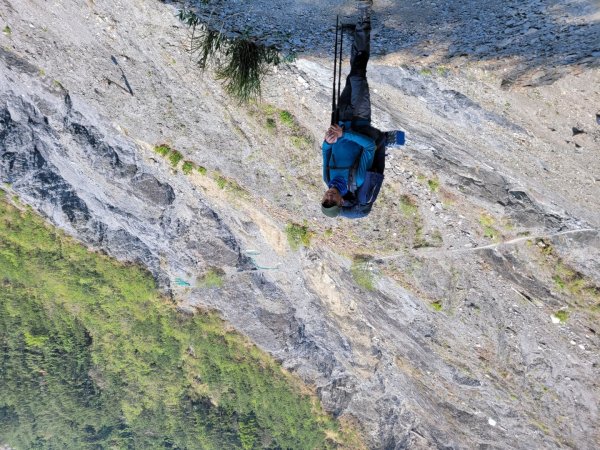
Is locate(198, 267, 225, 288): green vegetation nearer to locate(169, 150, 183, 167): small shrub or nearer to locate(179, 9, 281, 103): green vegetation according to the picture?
locate(169, 150, 183, 167): small shrub

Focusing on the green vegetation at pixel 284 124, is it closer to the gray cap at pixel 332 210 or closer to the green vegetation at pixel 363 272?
the green vegetation at pixel 363 272

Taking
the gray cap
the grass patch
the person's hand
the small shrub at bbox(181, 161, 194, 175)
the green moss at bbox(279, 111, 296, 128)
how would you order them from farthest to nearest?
the small shrub at bbox(181, 161, 194, 175) → the grass patch → the green moss at bbox(279, 111, 296, 128) → the person's hand → the gray cap

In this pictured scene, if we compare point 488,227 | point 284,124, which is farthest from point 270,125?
point 488,227

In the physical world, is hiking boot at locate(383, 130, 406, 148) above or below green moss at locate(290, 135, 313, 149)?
above

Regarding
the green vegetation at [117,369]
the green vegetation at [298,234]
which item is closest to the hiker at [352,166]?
the green vegetation at [298,234]

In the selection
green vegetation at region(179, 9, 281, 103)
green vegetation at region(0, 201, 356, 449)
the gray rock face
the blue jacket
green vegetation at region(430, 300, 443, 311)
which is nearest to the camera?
the blue jacket

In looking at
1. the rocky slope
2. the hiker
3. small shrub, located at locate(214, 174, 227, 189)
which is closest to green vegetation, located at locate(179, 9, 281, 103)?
the rocky slope
